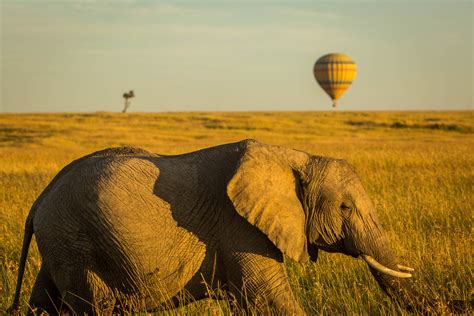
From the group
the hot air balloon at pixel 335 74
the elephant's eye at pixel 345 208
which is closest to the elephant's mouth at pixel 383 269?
the elephant's eye at pixel 345 208

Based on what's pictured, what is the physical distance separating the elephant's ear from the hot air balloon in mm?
63748

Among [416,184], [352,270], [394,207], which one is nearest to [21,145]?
[416,184]

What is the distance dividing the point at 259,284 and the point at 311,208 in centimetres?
65

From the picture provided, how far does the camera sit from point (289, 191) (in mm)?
4918

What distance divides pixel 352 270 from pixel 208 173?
268 centimetres

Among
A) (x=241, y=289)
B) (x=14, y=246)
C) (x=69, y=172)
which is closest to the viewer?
(x=241, y=289)

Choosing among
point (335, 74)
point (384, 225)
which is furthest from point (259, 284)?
point (335, 74)

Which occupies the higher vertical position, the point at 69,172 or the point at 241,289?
the point at 69,172

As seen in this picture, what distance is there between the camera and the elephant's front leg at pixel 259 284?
471 cm

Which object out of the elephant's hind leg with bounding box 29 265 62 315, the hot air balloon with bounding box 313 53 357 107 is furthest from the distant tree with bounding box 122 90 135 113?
the elephant's hind leg with bounding box 29 265 62 315

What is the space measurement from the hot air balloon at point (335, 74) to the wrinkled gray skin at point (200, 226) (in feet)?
209

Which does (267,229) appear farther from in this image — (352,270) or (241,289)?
(352,270)

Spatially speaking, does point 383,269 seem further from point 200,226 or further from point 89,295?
point 89,295

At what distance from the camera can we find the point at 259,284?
4.73m
